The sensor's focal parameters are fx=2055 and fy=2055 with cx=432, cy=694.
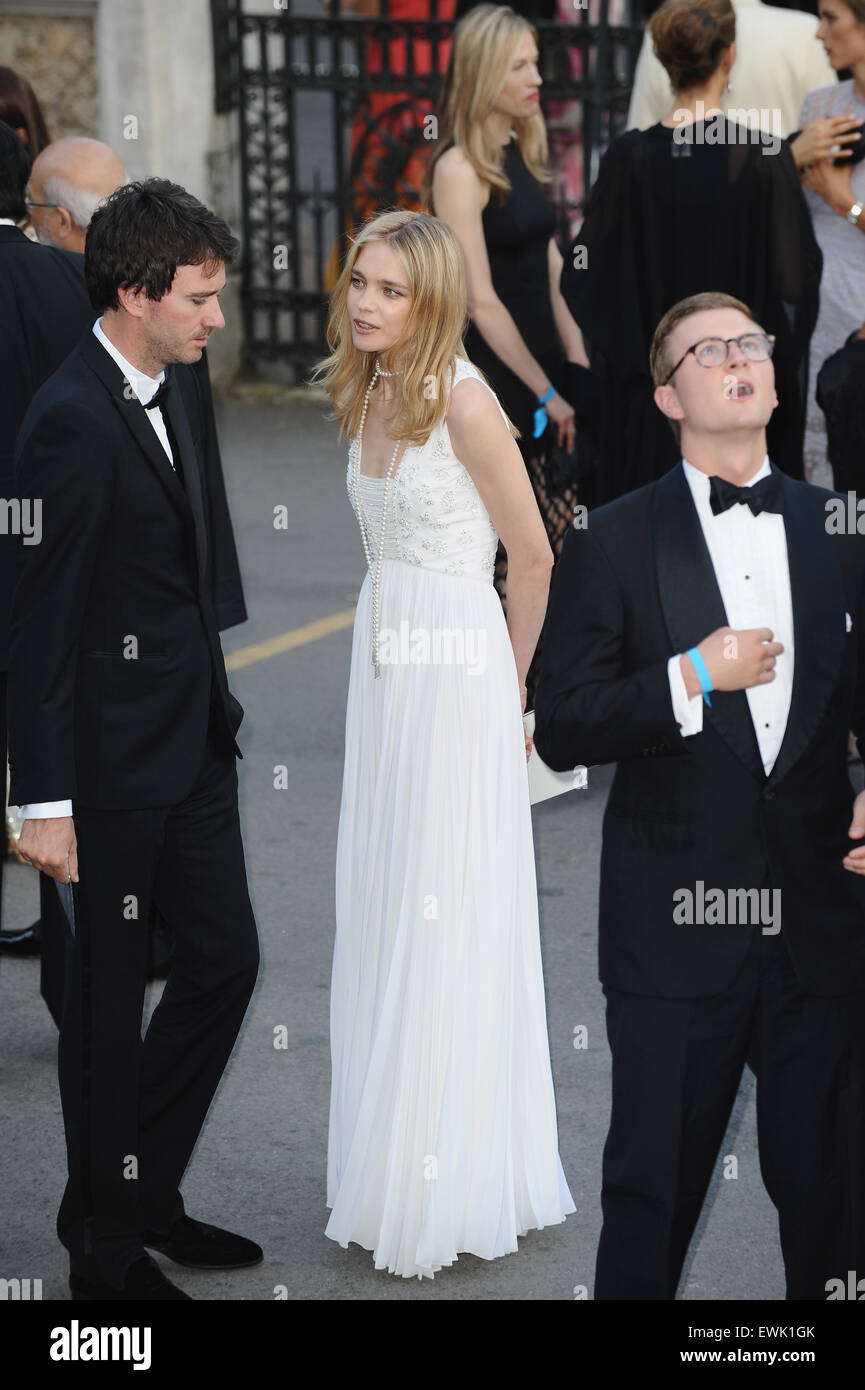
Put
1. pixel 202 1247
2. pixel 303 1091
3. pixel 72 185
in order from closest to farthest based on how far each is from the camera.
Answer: pixel 202 1247
pixel 303 1091
pixel 72 185

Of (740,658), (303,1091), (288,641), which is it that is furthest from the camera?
(288,641)

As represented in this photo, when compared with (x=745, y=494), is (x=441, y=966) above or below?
below

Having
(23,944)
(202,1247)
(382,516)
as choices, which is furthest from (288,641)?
(202,1247)

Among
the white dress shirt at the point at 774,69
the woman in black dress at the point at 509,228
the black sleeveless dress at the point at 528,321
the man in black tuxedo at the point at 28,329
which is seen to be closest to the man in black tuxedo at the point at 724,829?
the man in black tuxedo at the point at 28,329

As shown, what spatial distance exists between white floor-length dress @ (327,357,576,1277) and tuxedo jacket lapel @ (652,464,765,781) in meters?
0.90

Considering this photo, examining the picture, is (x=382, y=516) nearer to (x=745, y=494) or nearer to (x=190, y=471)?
(x=190, y=471)

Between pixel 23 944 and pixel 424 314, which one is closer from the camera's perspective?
pixel 424 314

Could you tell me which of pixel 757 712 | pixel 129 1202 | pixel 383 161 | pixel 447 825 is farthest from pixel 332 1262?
pixel 383 161

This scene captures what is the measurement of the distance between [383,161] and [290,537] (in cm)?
416

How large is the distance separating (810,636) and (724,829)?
0.36 meters

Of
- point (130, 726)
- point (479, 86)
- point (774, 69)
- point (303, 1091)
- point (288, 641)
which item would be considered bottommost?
point (303, 1091)

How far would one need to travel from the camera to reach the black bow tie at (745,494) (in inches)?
137

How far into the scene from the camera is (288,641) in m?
9.24

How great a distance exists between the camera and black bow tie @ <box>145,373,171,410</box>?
4.04m
